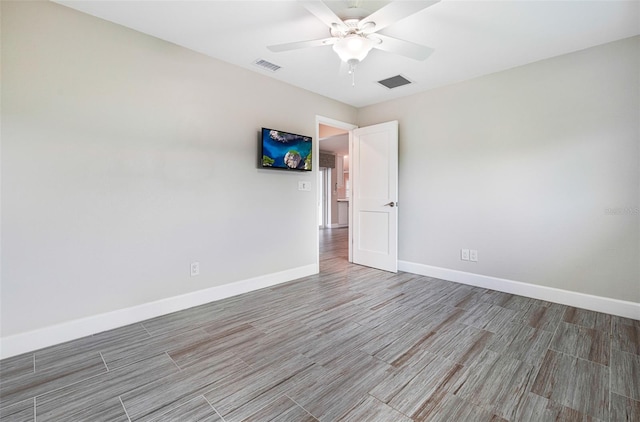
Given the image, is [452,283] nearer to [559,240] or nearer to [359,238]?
[559,240]

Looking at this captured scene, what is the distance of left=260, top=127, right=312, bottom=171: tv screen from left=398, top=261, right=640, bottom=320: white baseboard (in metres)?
2.19

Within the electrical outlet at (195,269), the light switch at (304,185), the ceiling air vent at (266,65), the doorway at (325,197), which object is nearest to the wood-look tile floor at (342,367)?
the electrical outlet at (195,269)

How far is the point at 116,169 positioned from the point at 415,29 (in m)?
2.79

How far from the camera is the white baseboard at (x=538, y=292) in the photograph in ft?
8.29

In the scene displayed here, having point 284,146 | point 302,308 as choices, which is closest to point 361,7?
point 284,146

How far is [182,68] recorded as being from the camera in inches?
104

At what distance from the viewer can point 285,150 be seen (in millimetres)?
3389

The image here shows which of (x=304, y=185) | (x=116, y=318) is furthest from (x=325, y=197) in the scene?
(x=116, y=318)

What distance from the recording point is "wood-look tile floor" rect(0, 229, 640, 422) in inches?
56.8

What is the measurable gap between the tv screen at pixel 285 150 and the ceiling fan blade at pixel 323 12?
5.00ft

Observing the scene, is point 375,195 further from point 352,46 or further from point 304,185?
point 352,46

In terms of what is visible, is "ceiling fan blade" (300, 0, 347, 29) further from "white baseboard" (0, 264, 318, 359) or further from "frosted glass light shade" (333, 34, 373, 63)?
"white baseboard" (0, 264, 318, 359)

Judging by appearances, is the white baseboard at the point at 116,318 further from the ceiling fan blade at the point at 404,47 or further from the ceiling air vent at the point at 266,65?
the ceiling fan blade at the point at 404,47

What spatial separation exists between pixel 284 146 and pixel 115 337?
247cm
